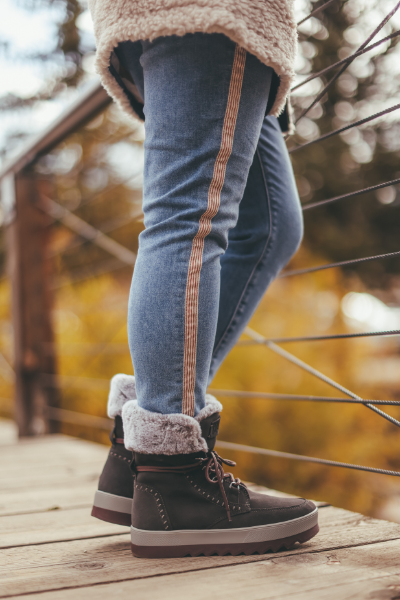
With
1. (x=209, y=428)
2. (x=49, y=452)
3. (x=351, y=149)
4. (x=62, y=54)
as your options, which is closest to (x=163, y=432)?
(x=209, y=428)

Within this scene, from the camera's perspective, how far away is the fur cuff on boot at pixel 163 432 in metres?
0.59

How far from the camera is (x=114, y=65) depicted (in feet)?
2.27

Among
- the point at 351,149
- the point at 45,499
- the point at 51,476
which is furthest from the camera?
the point at 351,149

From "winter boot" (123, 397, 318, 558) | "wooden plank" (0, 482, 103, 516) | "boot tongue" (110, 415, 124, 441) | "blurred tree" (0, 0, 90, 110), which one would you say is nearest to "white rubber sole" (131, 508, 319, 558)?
"winter boot" (123, 397, 318, 558)

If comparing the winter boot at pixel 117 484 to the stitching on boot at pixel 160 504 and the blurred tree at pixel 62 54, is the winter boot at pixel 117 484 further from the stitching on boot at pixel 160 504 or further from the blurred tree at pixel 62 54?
the blurred tree at pixel 62 54

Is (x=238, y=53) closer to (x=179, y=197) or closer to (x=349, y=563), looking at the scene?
(x=179, y=197)

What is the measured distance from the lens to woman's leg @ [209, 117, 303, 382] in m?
0.75

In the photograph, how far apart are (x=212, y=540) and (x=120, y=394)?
223mm

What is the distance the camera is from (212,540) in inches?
24.3

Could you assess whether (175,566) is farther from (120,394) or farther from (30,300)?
(30,300)

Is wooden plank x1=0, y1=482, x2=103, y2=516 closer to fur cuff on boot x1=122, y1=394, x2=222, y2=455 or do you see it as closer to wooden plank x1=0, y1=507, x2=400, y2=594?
wooden plank x1=0, y1=507, x2=400, y2=594

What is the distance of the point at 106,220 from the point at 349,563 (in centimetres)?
479

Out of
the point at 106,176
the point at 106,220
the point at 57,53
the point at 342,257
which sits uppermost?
the point at 57,53

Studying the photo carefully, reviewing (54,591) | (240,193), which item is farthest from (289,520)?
(240,193)
